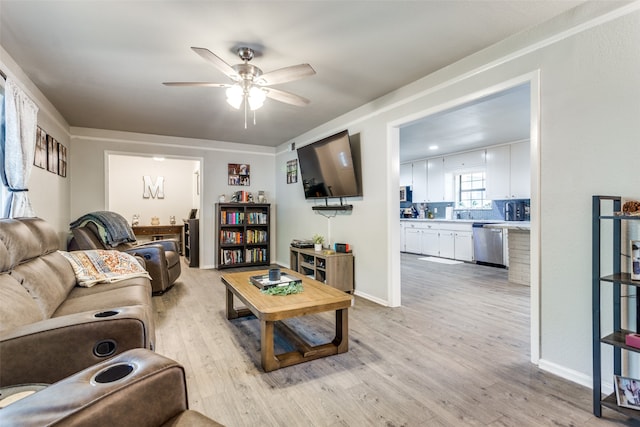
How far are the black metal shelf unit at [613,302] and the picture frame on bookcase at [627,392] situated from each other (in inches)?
1.2

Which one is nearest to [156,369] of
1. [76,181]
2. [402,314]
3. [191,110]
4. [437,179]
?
[402,314]

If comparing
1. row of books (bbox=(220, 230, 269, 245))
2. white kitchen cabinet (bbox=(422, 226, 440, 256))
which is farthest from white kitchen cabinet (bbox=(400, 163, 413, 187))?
row of books (bbox=(220, 230, 269, 245))

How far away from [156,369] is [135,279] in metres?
2.21

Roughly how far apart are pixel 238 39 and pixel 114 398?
7.61ft

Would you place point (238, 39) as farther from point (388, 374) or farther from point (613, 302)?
point (613, 302)

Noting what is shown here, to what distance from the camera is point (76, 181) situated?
4703 millimetres

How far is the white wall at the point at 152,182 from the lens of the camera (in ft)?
23.6

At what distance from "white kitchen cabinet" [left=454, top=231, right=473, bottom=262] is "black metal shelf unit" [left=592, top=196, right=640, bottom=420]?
455 cm

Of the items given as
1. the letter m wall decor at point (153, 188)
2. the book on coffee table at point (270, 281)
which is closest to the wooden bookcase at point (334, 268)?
the book on coffee table at point (270, 281)

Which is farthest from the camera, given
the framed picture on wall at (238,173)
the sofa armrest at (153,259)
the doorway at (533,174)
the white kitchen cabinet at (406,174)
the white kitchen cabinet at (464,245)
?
the white kitchen cabinet at (406,174)

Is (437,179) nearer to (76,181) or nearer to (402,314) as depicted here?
(402,314)

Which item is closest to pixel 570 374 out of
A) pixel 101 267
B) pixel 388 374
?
pixel 388 374

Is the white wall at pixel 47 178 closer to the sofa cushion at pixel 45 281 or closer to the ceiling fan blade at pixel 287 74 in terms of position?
the sofa cushion at pixel 45 281

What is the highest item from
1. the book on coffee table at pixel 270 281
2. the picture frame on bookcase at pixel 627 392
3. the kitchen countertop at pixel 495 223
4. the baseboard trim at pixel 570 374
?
the kitchen countertop at pixel 495 223
